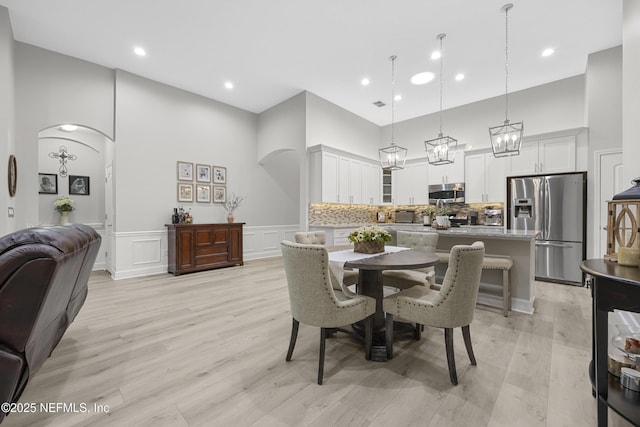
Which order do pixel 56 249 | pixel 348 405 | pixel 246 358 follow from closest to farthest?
pixel 56 249 < pixel 348 405 < pixel 246 358

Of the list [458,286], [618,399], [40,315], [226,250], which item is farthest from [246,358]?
[226,250]

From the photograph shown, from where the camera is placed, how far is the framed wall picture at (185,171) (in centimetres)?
541

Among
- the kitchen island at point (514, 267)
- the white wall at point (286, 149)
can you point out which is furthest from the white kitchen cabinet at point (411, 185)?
the kitchen island at point (514, 267)

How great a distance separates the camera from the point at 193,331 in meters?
2.68

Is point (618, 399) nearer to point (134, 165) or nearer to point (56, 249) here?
point (56, 249)

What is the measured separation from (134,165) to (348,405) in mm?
5102

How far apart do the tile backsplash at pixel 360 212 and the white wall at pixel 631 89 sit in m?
2.85

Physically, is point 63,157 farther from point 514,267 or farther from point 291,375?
point 514,267

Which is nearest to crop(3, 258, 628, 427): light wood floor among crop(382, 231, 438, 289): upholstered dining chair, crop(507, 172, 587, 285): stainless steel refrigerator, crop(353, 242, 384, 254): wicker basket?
crop(382, 231, 438, 289): upholstered dining chair

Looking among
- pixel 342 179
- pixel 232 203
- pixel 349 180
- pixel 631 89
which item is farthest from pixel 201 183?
pixel 631 89

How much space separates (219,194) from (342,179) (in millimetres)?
2685

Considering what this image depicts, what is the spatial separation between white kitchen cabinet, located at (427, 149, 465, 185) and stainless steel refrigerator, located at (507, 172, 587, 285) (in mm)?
1203

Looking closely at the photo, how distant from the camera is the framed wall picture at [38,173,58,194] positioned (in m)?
5.28

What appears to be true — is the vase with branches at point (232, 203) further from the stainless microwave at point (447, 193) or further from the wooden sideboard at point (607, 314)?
the wooden sideboard at point (607, 314)
